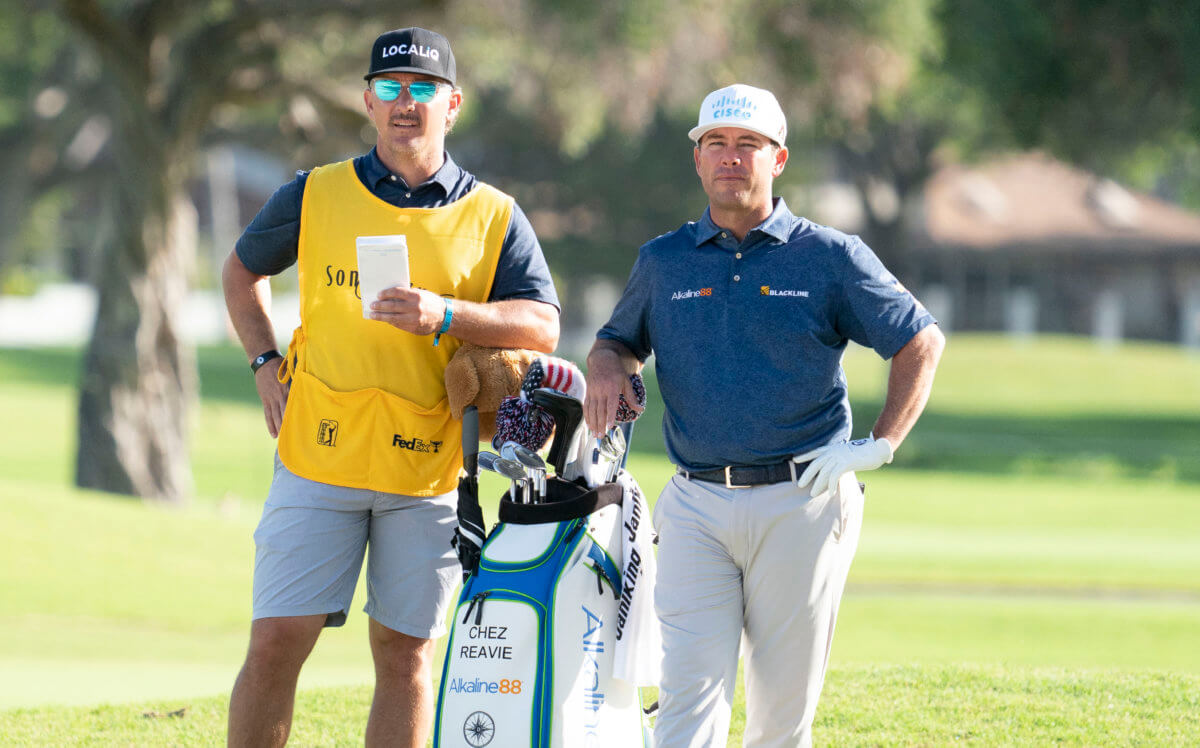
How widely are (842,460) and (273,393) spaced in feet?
5.68

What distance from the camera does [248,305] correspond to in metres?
4.79

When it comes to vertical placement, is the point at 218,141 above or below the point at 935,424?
above

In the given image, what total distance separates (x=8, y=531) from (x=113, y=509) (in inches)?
48.8

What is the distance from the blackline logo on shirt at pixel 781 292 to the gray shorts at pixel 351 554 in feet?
3.69

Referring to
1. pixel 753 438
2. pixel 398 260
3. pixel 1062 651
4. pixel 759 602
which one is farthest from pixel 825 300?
pixel 1062 651

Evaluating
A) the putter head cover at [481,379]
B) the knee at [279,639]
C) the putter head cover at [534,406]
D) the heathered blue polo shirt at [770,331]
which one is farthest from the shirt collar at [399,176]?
the knee at [279,639]

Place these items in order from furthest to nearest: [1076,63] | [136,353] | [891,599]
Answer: [1076,63], [136,353], [891,599]

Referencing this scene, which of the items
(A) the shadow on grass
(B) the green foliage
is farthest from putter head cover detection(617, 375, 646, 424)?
(A) the shadow on grass

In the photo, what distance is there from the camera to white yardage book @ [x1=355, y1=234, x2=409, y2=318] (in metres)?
4.16

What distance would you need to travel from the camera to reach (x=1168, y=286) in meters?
51.2

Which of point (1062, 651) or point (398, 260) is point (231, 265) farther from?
point (1062, 651)

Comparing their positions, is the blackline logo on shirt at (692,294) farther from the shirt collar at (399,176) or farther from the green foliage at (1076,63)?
the green foliage at (1076,63)

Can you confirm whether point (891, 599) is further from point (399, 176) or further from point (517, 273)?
point (399, 176)

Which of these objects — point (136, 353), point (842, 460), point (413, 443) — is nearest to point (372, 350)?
point (413, 443)
